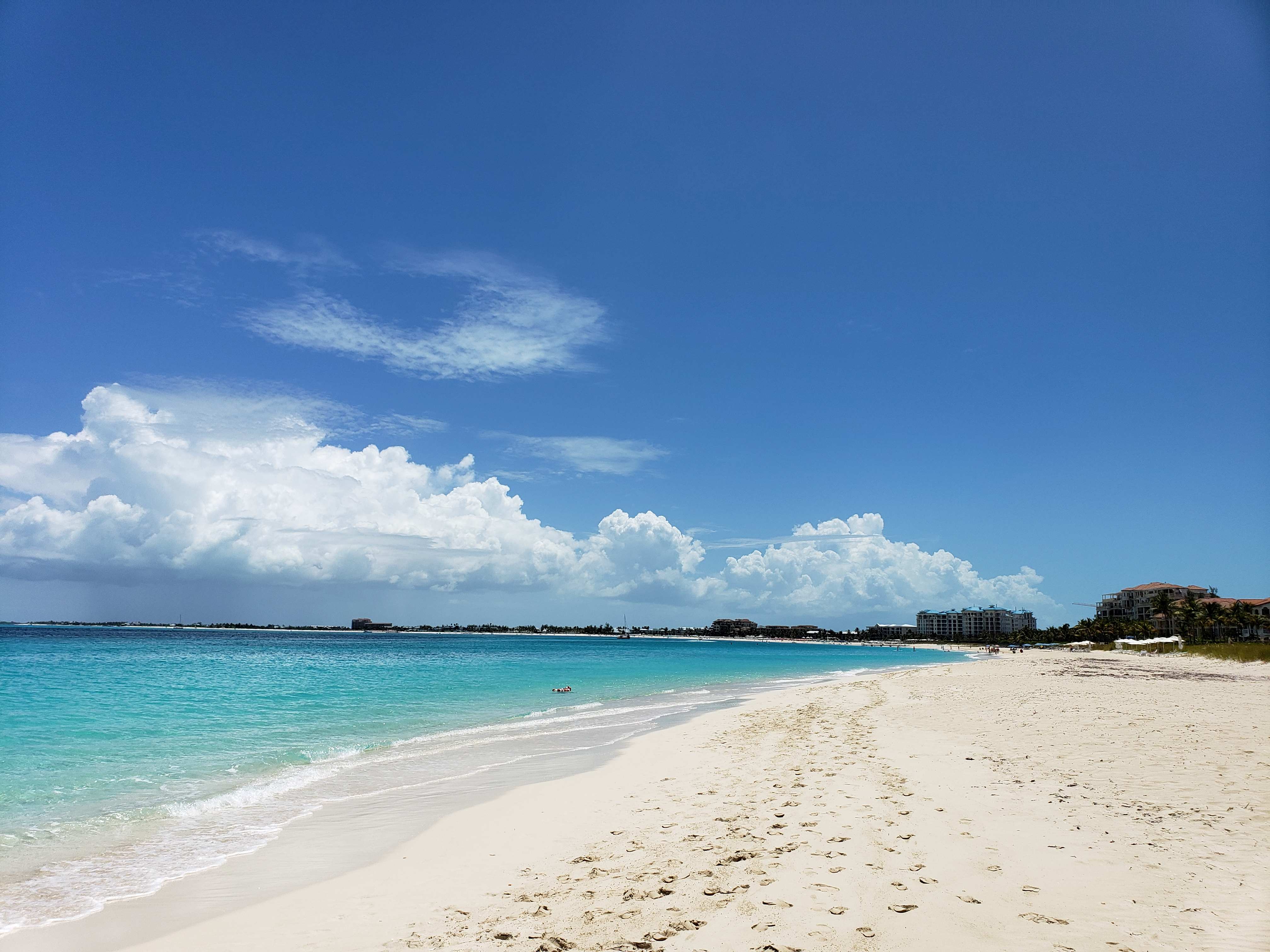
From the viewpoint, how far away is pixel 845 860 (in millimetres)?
7113

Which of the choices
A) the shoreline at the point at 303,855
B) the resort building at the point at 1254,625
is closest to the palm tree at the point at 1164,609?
the resort building at the point at 1254,625

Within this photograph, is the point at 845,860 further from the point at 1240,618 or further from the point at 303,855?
the point at 1240,618

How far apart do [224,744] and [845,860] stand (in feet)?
56.5

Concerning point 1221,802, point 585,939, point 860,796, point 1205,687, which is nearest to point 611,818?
point 860,796

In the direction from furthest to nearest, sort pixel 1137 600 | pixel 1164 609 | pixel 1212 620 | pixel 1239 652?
pixel 1137 600, pixel 1164 609, pixel 1212 620, pixel 1239 652

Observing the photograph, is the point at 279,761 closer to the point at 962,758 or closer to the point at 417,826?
the point at 417,826

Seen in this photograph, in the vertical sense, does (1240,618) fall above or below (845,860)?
below

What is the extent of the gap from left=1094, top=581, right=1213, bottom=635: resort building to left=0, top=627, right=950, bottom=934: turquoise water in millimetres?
138566

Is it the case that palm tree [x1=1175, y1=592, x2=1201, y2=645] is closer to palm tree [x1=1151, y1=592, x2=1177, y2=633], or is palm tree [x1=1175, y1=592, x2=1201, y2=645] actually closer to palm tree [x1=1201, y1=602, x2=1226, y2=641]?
palm tree [x1=1201, y1=602, x2=1226, y2=641]

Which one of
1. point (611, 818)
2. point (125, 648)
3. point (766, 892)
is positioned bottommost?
point (125, 648)

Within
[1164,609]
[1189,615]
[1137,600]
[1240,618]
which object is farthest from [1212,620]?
[1137,600]

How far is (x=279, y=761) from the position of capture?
50.7ft

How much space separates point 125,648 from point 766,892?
104173 mm

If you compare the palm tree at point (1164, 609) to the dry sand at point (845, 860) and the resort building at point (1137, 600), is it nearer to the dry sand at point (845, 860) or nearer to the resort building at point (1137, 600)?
the resort building at point (1137, 600)
